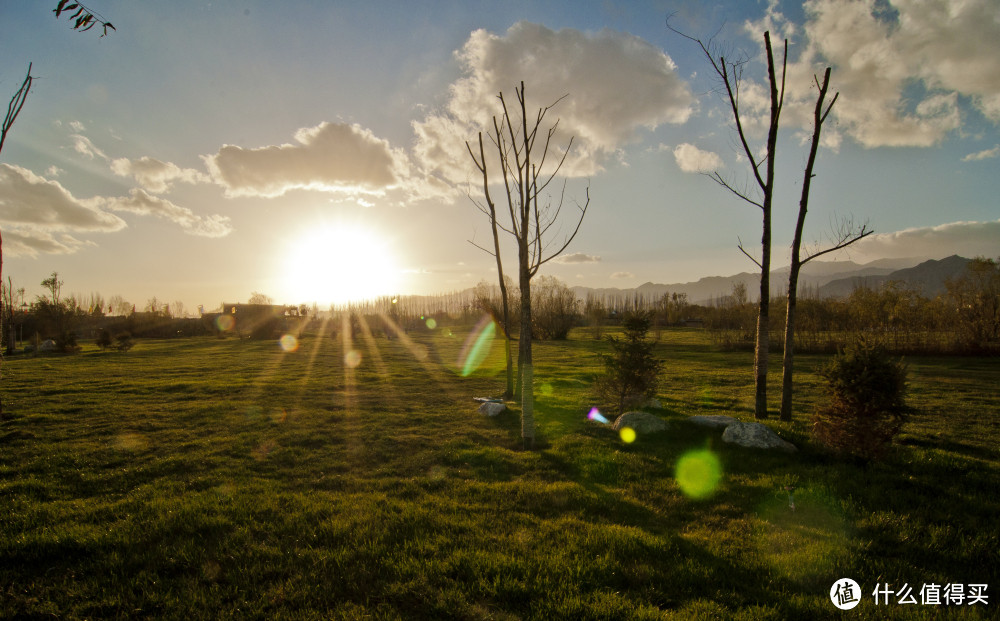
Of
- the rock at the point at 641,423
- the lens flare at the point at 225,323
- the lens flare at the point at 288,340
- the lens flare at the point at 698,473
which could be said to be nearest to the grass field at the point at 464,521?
the lens flare at the point at 698,473

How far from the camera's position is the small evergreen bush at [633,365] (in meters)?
10.4

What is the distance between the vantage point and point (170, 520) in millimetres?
4930

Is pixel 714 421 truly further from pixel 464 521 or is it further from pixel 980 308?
pixel 980 308

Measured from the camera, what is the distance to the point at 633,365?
34.1 ft

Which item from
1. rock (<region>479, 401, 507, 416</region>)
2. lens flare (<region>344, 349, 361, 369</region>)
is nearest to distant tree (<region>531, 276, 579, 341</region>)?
lens flare (<region>344, 349, 361, 369</region>)

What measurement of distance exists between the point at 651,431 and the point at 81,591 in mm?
8270

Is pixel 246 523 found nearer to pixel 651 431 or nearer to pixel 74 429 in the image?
pixel 651 431

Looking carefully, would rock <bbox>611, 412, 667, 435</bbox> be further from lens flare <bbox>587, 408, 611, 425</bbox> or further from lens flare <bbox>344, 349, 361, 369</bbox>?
lens flare <bbox>344, 349, 361, 369</bbox>

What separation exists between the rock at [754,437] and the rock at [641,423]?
47.7 inches

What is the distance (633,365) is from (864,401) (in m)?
4.55

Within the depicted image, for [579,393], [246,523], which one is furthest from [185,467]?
[579,393]

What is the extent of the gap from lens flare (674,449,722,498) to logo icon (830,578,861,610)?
204 centimetres

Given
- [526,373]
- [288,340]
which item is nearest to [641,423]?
[526,373]

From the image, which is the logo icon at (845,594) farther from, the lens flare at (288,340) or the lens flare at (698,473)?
the lens flare at (288,340)
